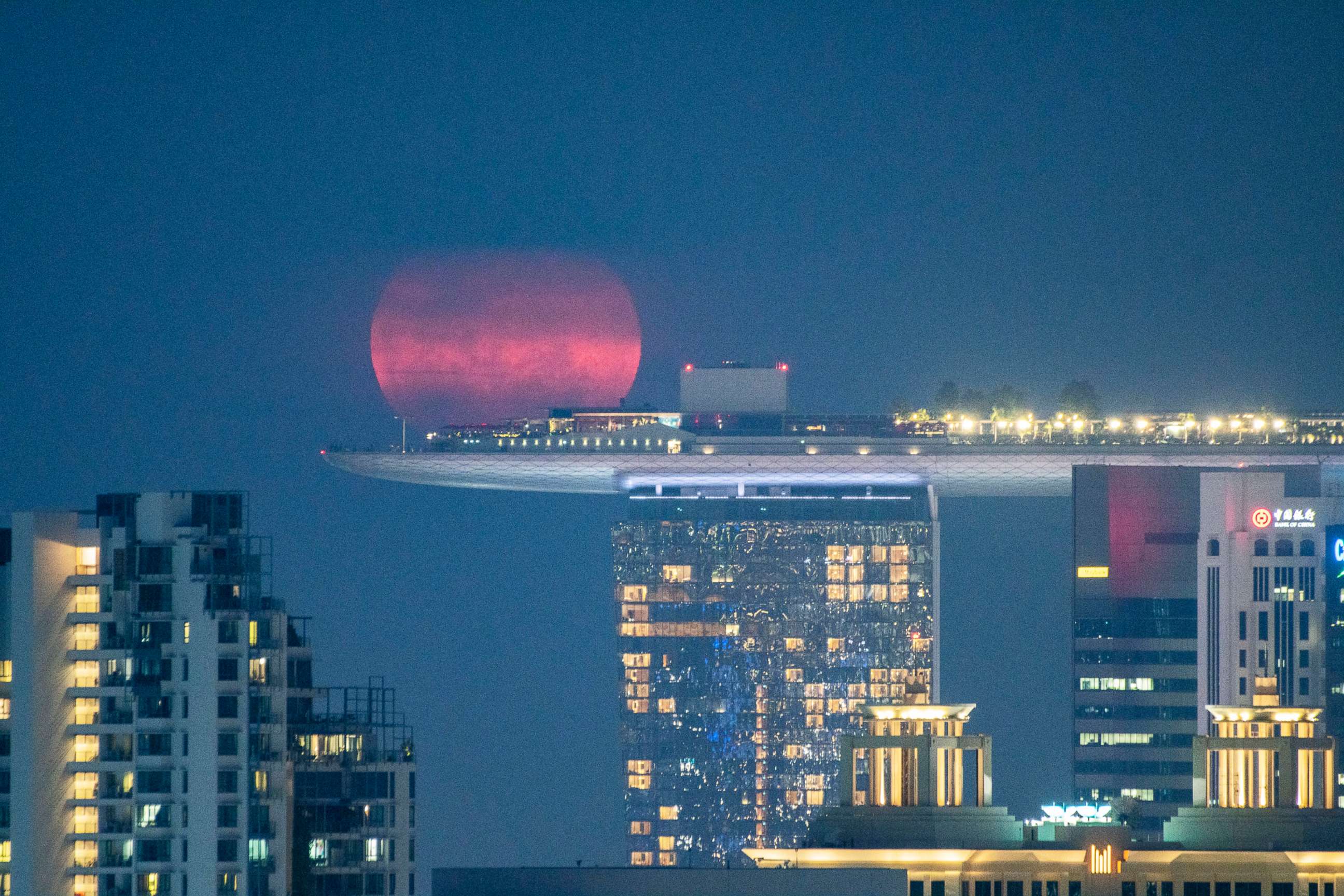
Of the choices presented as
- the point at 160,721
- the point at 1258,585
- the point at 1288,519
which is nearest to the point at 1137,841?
the point at 160,721

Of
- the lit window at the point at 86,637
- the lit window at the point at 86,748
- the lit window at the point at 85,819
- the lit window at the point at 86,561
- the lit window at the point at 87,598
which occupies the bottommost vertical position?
the lit window at the point at 85,819

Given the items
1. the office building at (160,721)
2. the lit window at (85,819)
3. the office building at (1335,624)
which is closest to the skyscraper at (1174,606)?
the office building at (1335,624)

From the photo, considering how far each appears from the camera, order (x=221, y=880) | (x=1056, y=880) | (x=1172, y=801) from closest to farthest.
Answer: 1. (x=221, y=880)
2. (x=1056, y=880)
3. (x=1172, y=801)

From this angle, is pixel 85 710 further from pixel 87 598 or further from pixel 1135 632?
pixel 1135 632

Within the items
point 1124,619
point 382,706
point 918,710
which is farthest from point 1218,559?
point 382,706

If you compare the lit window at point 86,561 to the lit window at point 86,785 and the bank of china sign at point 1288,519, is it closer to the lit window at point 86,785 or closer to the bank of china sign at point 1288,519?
the lit window at point 86,785

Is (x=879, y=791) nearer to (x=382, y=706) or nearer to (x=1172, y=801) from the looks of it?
(x=382, y=706)

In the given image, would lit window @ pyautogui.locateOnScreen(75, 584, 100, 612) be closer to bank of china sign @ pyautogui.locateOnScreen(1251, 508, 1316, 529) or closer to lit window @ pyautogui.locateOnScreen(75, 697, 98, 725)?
lit window @ pyautogui.locateOnScreen(75, 697, 98, 725)
